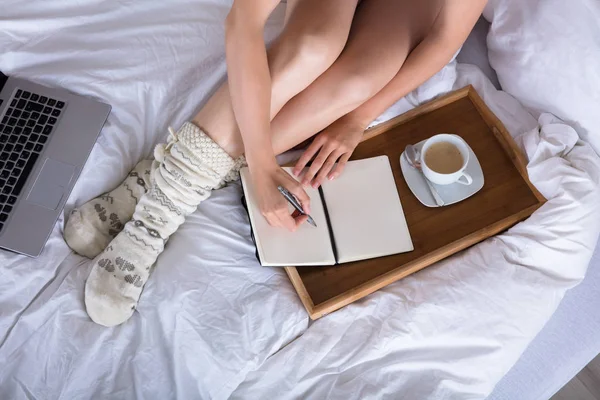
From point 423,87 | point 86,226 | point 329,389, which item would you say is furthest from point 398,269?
point 86,226

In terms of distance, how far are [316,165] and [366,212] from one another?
12 cm

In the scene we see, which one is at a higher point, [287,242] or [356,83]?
[356,83]

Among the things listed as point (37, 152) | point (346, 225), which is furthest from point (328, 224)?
point (37, 152)

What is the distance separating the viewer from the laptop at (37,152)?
3.02 feet

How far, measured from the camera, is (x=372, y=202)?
96cm

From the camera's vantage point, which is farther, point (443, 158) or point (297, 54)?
point (443, 158)

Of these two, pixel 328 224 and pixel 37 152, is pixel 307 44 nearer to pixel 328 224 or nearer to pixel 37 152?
pixel 328 224

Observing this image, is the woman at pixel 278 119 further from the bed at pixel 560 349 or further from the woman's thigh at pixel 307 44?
the bed at pixel 560 349

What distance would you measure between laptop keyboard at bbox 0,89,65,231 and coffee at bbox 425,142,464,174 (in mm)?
664

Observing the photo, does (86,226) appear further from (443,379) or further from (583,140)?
(583,140)

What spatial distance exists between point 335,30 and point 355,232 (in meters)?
0.33

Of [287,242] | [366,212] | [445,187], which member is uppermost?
[445,187]

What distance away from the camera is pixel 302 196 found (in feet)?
2.82

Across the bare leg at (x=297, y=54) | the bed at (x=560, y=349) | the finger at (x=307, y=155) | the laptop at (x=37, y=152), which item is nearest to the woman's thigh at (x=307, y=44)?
the bare leg at (x=297, y=54)
